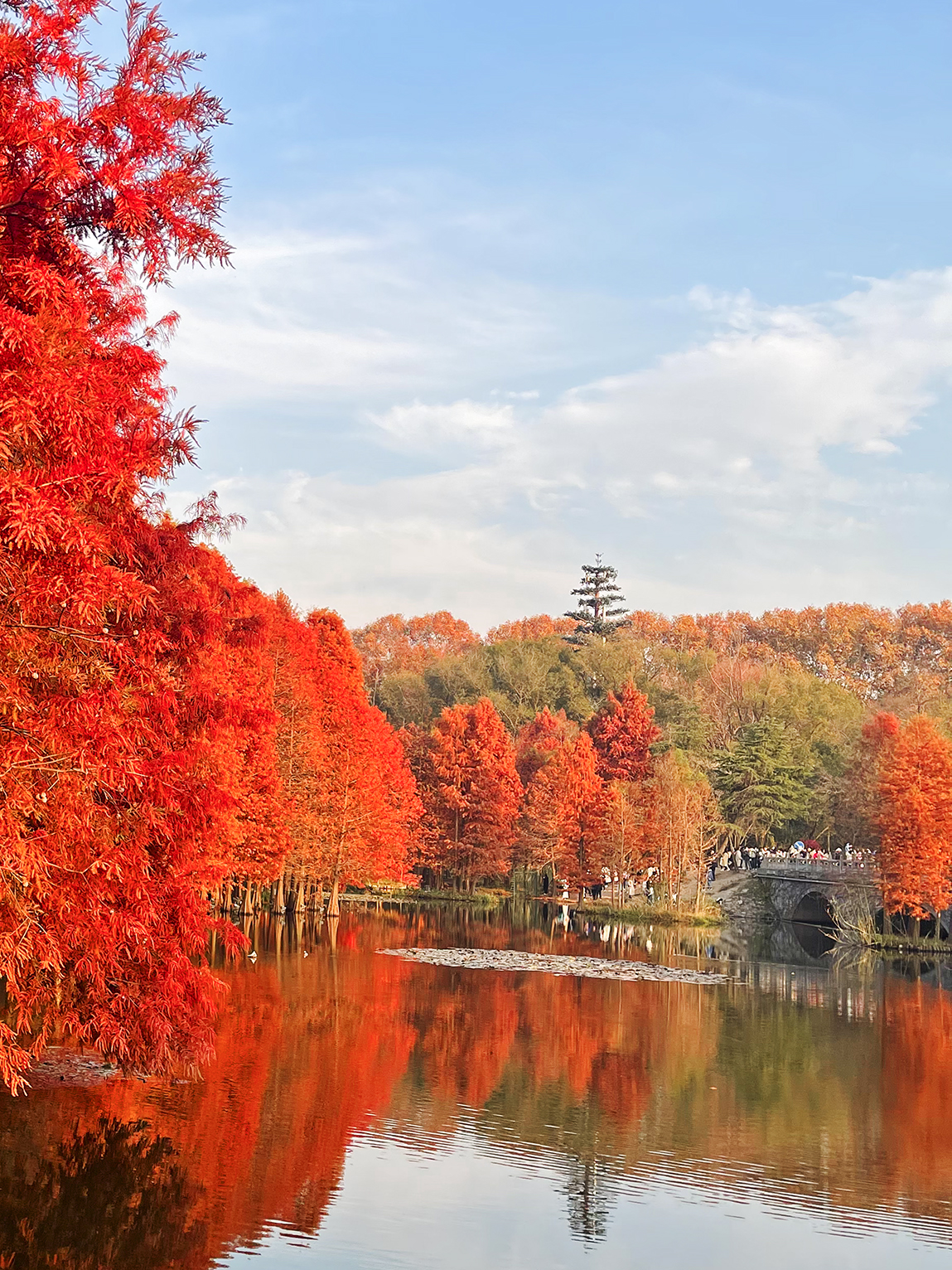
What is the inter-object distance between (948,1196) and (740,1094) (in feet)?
14.7

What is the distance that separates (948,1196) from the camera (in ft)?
46.1

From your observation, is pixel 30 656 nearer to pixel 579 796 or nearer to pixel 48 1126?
pixel 48 1126

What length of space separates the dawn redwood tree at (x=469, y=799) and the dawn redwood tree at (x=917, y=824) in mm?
17809

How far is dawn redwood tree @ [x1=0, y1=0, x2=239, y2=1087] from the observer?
802 centimetres

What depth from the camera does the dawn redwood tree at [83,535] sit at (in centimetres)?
802

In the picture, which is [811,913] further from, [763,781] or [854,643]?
[854,643]

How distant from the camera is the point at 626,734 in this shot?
60.9 metres

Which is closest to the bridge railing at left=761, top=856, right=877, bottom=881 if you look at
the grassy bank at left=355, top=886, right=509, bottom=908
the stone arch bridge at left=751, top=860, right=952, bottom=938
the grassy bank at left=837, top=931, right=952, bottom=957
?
the stone arch bridge at left=751, top=860, right=952, bottom=938

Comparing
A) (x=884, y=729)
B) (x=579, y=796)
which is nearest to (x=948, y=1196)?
(x=884, y=729)

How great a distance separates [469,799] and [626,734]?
11.0 metres

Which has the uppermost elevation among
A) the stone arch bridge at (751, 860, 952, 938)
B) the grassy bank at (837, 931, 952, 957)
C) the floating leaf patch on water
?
the stone arch bridge at (751, 860, 952, 938)

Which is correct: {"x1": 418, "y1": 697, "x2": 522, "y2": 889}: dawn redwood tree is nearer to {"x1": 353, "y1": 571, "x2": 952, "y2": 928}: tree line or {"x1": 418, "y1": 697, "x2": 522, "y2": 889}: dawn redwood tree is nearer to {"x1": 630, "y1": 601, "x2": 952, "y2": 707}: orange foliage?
{"x1": 353, "y1": 571, "x2": 952, "y2": 928}: tree line

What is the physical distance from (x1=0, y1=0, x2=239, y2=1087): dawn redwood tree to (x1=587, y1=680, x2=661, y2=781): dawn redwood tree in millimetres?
47841

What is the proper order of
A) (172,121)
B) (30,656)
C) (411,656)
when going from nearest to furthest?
(30,656) < (172,121) < (411,656)
